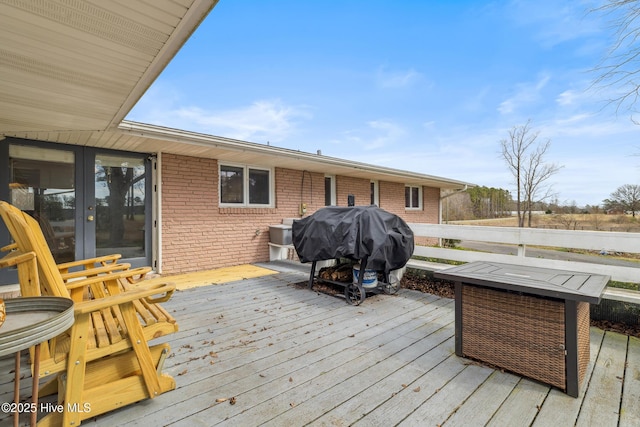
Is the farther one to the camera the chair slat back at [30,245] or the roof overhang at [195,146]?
the roof overhang at [195,146]

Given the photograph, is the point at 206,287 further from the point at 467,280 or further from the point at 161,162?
the point at 467,280

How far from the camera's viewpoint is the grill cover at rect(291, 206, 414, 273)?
154 inches

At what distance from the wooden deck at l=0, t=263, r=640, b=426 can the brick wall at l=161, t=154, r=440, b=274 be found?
9.04 ft

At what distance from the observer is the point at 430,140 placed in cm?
1686

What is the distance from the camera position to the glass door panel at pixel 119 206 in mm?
5348

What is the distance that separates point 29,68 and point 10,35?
49cm

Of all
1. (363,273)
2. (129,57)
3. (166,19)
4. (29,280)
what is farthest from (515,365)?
(129,57)

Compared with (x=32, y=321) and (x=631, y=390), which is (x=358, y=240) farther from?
(x=32, y=321)

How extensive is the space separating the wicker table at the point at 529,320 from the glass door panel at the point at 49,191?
5829 mm

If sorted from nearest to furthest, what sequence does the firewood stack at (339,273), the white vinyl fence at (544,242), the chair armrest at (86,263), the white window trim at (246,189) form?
the chair armrest at (86,263), the white vinyl fence at (544,242), the firewood stack at (339,273), the white window trim at (246,189)

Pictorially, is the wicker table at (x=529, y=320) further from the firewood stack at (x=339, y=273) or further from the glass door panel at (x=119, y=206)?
the glass door panel at (x=119, y=206)

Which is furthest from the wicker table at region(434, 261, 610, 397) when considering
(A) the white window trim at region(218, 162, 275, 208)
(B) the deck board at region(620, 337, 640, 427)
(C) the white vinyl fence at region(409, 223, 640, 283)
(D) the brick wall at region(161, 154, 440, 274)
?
(A) the white window trim at region(218, 162, 275, 208)

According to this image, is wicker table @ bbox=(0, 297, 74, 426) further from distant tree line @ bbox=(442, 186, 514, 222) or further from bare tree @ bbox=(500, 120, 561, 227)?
distant tree line @ bbox=(442, 186, 514, 222)

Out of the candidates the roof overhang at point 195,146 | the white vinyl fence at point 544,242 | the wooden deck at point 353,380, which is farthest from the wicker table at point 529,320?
the roof overhang at point 195,146
